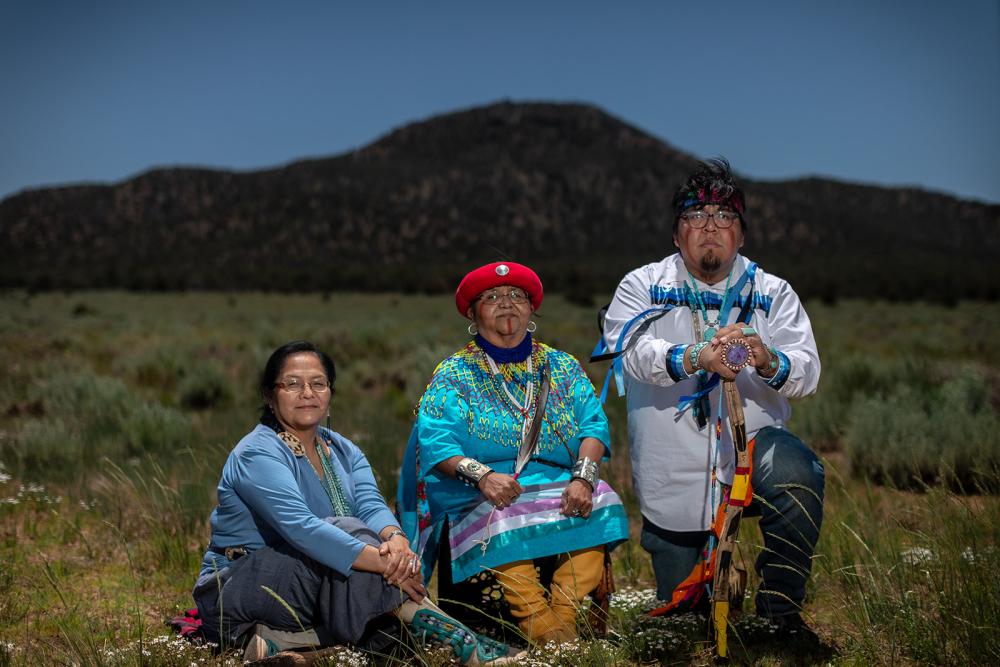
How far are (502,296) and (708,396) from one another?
41.2 inches

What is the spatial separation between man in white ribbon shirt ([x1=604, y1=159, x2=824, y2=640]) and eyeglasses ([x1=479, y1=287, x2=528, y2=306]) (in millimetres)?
441

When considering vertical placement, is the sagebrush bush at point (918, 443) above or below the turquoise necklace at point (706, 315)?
below

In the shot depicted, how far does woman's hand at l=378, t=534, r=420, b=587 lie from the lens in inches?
123

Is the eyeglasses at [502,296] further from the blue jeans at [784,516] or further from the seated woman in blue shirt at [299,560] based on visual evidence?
the blue jeans at [784,516]

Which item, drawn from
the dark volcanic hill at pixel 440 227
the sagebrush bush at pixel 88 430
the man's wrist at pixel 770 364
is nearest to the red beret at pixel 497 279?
the man's wrist at pixel 770 364

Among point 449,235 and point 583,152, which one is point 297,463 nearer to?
point 449,235

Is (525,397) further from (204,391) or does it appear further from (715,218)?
(204,391)

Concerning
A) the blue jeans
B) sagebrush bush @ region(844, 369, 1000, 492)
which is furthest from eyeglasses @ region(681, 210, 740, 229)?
sagebrush bush @ region(844, 369, 1000, 492)

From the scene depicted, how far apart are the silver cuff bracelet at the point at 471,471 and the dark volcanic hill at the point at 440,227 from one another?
163 ft

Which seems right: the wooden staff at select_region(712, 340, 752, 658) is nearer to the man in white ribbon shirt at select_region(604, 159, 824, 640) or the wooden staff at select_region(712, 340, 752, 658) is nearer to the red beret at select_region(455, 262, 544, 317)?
the man in white ribbon shirt at select_region(604, 159, 824, 640)

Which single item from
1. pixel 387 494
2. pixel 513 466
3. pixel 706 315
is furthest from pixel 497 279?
pixel 387 494

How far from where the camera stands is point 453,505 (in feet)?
11.7

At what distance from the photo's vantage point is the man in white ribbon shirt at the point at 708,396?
3.41 metres

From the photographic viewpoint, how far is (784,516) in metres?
3.38
